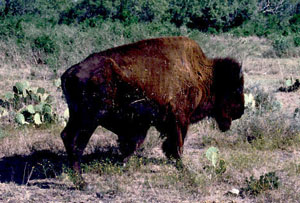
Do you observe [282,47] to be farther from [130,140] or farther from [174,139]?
[174,139]

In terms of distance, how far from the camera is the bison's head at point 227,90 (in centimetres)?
640

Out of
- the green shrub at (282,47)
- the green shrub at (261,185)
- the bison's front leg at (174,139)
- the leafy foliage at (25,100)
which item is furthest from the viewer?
the green shrub at (282,47)

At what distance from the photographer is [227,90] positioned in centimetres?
648

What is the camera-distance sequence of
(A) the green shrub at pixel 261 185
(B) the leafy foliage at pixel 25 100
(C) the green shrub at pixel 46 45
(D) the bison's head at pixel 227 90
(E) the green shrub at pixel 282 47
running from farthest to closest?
(E) the green shrub at pixel 282 47
(C) the green shrub at pixel 46 45
(B) the leafy foliage at pixel 25 100
(D) the bison's head at pixel 227 90
(A) the green shrub at pixel 261 185

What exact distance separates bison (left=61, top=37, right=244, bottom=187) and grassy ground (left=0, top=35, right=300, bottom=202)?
1.42 feet

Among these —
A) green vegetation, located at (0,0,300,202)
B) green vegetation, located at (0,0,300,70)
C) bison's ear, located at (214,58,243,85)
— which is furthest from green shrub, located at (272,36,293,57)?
bison's ear, located at (214,58,243,85)

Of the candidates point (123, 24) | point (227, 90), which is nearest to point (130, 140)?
point (227, 90)

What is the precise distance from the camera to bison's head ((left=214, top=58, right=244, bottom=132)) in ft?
21.0

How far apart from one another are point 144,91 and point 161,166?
1350 mm

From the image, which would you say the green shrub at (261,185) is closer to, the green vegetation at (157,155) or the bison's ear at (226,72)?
the green vegetation at (157,155)

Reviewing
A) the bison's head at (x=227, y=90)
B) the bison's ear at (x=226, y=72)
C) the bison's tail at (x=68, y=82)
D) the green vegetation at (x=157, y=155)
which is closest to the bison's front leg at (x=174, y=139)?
the green vegetation at (x=157, y=155)

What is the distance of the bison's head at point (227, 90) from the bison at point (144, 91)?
2 centimetres

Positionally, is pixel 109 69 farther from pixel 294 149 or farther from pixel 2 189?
pixel 294 149

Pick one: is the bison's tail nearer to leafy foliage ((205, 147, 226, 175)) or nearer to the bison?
the bison
